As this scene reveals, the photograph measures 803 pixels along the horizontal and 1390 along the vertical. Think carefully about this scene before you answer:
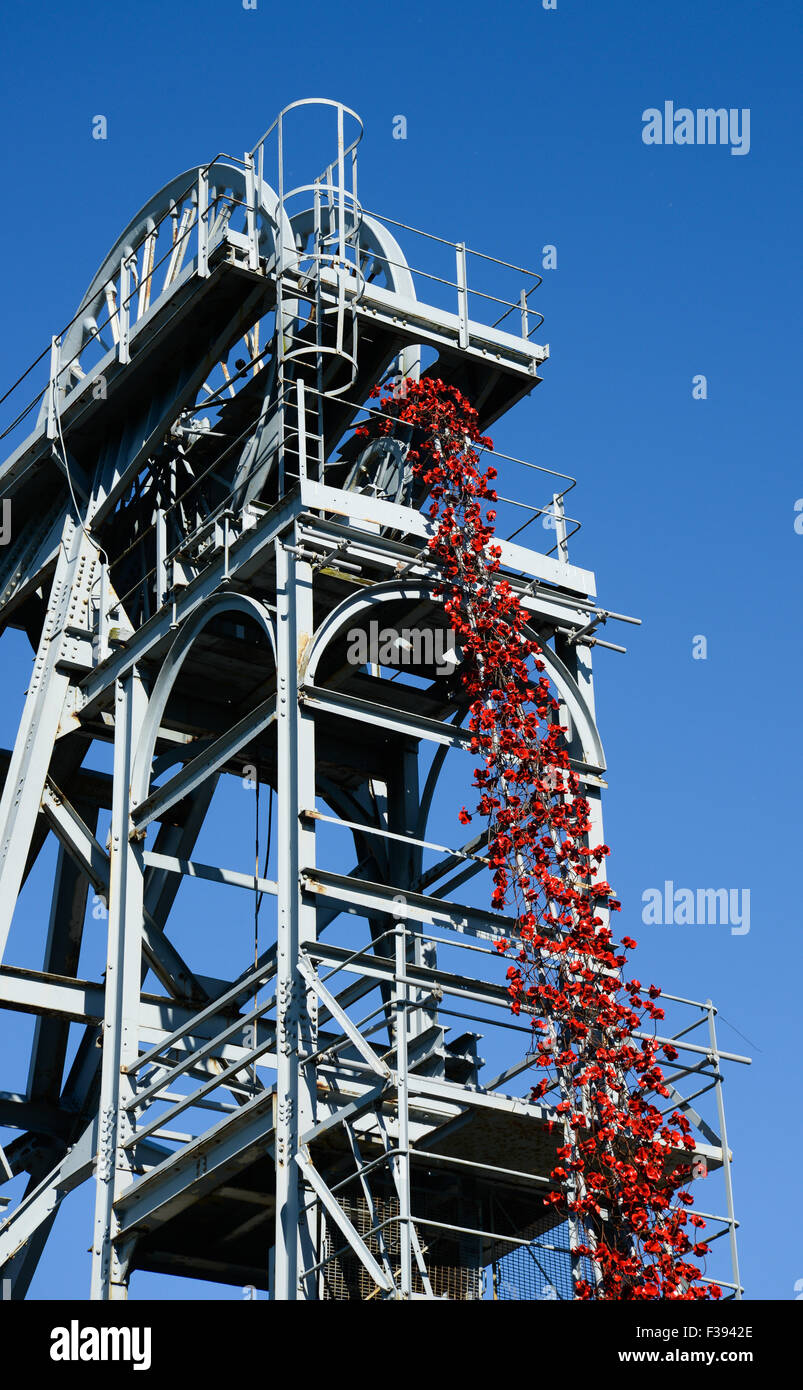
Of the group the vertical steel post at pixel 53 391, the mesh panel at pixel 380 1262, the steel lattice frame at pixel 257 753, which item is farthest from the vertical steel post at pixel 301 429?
the mesh panel at pixel 380 1262

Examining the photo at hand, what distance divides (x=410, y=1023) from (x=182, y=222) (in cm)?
993

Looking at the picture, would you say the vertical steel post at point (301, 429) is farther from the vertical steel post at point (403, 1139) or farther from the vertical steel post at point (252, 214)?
the vertical steel post at point (403, 1139)

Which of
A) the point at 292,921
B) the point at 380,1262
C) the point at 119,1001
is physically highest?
the point at 119,1001

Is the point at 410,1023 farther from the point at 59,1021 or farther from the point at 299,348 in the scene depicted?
the point at 299,348

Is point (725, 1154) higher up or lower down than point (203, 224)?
lower down

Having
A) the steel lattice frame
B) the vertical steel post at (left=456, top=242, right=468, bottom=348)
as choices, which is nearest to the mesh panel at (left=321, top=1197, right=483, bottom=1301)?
the steel lattice frame

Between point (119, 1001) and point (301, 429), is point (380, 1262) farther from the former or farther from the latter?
point (301, 429)

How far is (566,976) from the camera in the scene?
61.7 ft

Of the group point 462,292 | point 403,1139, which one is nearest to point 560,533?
point 462,292

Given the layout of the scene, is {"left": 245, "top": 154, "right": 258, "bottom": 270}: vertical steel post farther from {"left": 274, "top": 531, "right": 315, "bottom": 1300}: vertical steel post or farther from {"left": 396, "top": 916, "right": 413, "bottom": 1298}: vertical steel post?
{"left": 396, "top": 916, "right": 413, "bottom": 1298}: vertical steel post

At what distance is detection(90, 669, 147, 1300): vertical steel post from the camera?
65.9 ft

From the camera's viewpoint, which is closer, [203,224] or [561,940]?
[561,940]

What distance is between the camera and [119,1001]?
70.2 ft
